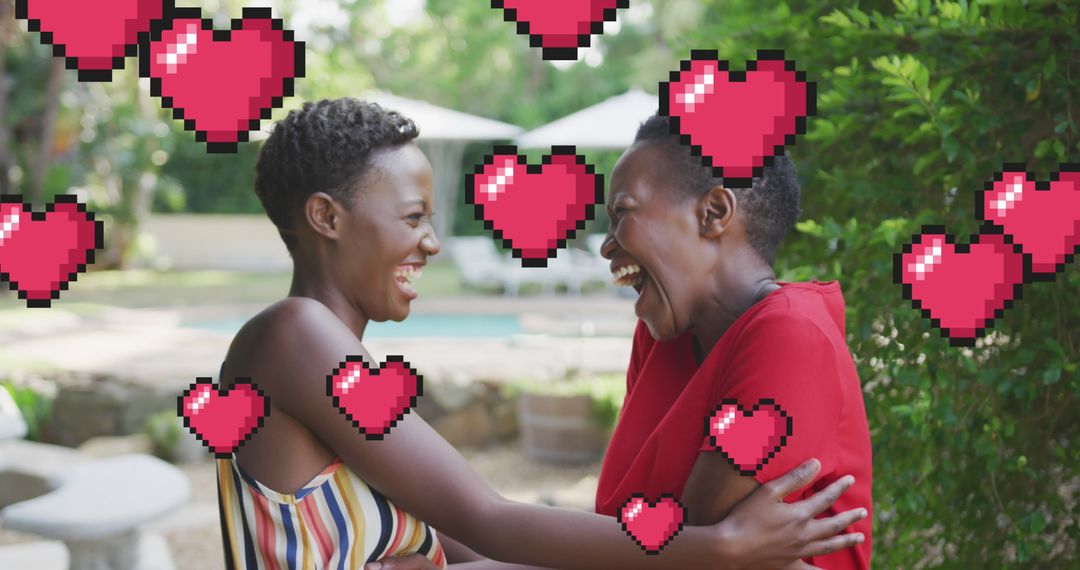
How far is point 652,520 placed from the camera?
5.57 feet

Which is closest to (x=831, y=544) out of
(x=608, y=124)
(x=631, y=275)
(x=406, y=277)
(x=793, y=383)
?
(x=793, y=383)

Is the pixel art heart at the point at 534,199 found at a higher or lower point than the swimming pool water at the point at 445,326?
higher

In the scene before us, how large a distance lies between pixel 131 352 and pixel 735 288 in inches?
457

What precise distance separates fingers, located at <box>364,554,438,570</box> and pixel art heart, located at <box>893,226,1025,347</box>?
3.89 ft

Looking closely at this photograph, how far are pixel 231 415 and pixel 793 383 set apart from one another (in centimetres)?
89

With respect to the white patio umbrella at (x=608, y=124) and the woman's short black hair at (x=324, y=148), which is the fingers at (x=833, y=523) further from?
the white patio umbrella at (x=608, y=124)

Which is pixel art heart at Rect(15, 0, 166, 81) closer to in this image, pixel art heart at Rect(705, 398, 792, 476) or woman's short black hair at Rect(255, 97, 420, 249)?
woman's short black hair at Rect(255, 97, 420, 249)

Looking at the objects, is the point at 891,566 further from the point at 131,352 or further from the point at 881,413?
the point at 131,352

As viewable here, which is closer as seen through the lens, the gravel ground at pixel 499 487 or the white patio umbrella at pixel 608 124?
the gravel ground at pixel 499 487

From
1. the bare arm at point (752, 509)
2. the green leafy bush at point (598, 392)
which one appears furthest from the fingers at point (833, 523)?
the green leafy bush at point (598, 392)

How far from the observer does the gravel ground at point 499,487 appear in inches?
251

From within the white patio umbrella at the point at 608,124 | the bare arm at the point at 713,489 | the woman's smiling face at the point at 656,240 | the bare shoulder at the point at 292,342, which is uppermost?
the woman's smiling face at the point at 656,240

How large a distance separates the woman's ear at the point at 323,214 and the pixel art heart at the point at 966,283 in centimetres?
129

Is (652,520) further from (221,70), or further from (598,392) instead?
(598,392)
